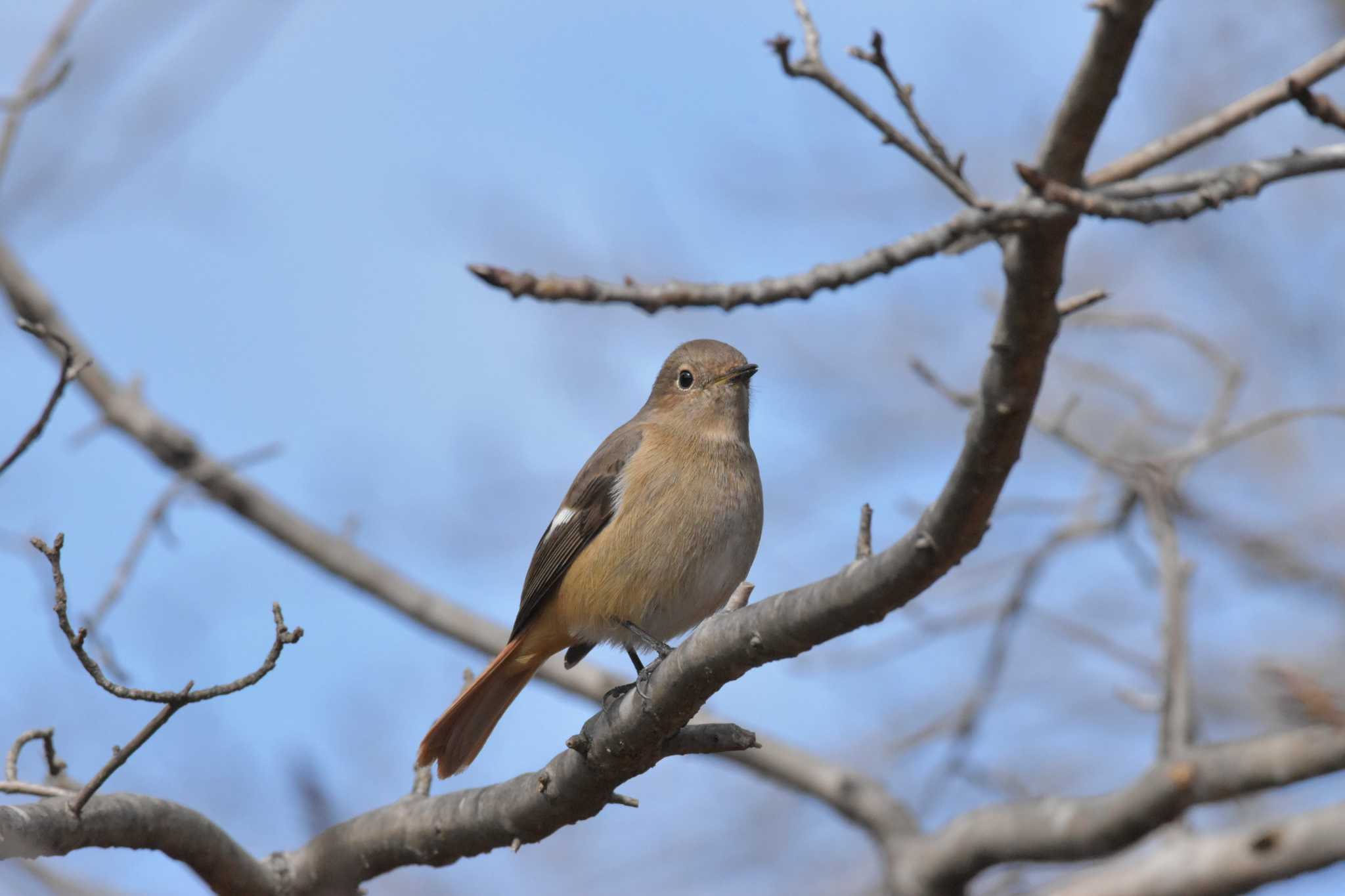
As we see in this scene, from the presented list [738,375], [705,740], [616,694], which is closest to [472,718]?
[616,694]

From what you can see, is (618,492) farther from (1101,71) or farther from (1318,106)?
(1101,71)

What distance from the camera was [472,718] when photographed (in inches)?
217

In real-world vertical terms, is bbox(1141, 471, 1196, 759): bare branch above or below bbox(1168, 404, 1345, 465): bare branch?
below

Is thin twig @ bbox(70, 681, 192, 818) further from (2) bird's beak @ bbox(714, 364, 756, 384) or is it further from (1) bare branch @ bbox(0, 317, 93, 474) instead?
(2) bird's beak @ bbox(714, 364, 756, 384)

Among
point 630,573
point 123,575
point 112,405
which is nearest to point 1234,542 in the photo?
point 630,573

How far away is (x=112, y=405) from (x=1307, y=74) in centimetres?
631

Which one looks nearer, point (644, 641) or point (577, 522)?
point (644, 641)

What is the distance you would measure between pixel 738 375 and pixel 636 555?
117 centimetres

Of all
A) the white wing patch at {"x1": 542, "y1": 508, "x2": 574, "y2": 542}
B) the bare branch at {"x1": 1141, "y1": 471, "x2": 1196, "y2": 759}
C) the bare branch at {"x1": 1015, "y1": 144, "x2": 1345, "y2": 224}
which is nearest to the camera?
the bare branch at {"x1": 1015, "y1": 144, "x2": 1345, "y2": 224}

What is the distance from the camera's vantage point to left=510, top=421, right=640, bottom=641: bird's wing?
568 cm

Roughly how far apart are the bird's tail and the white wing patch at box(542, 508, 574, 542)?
0.51 meters

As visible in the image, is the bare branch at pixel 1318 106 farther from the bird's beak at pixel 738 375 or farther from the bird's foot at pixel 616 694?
the bird's beak at pixel 738 375

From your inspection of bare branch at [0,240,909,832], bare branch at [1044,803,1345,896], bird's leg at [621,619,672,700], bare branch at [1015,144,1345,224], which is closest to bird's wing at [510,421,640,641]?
bird's leg at [621,619,672,700]

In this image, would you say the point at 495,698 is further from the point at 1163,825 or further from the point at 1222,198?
the point at 1222,198
